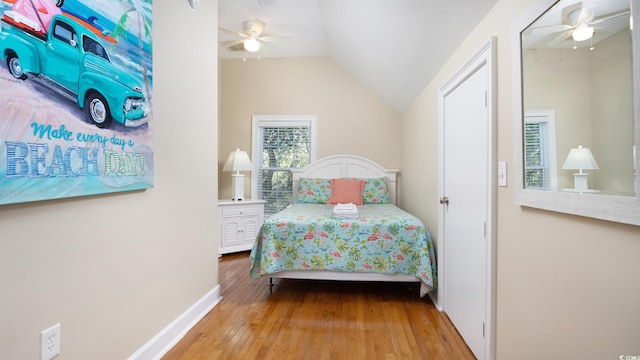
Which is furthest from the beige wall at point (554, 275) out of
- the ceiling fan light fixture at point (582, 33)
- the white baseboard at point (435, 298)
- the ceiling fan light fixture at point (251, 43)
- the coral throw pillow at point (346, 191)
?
the ceiling fan light fixture at point (251, 43)

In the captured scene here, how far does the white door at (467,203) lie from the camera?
1.66 meters

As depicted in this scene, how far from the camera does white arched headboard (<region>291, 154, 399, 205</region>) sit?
174 inches

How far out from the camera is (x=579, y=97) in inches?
36.3

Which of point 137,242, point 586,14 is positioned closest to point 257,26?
point 137,242

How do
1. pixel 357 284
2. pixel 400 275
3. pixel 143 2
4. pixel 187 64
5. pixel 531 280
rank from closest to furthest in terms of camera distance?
pixel 531 280, pixel 143 2, pixel 187 64, pixel 400 275, pixel 357 284

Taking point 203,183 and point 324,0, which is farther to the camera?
point 324,0

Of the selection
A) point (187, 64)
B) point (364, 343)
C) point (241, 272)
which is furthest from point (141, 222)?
point (241, 272)

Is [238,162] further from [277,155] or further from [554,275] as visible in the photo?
[554,275]

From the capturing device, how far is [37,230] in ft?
3.48

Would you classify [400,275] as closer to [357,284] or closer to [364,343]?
[357,284]

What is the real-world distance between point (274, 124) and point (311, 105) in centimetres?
68

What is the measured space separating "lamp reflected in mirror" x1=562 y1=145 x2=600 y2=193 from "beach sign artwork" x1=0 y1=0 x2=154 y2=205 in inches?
72.0

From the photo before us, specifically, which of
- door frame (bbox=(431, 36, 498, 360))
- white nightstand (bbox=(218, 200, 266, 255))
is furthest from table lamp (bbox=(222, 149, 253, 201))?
door frame (bbox=(431, 36, 498, 360))

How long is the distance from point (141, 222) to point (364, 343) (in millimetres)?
1552
